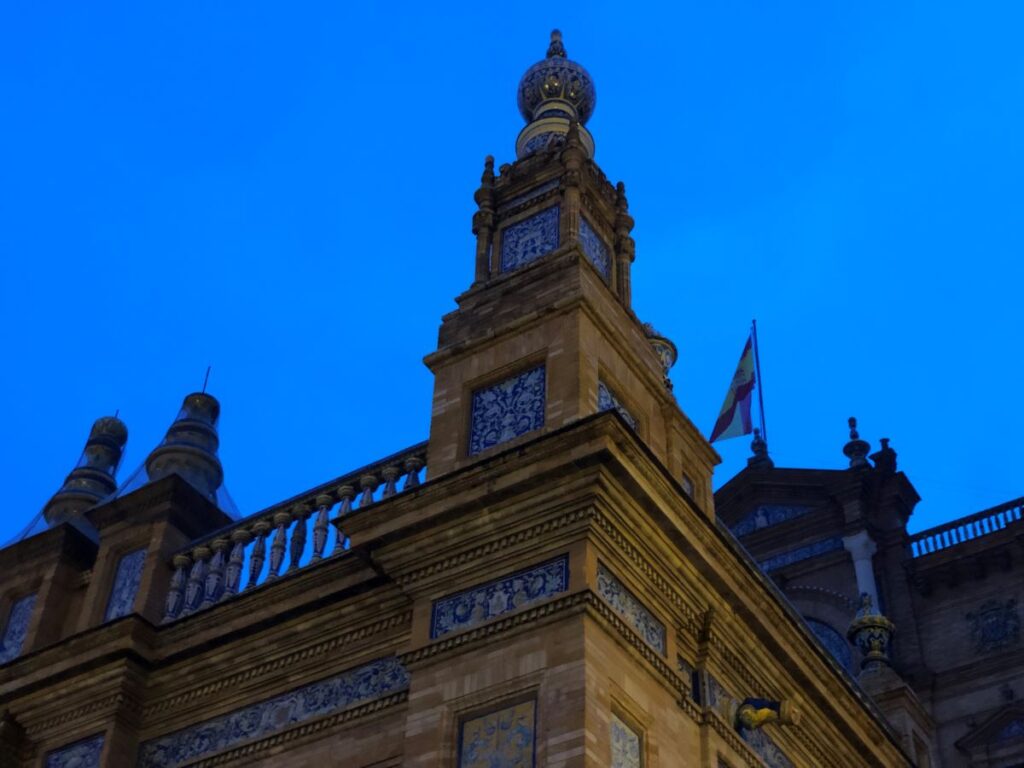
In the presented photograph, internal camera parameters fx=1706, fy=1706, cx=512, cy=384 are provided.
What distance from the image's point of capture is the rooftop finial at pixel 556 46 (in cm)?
1872

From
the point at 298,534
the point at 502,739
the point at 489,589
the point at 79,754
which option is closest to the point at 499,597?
the point at 489,589

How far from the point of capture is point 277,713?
47.5ft

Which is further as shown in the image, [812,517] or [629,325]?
[812,517]

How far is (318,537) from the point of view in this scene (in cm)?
1546

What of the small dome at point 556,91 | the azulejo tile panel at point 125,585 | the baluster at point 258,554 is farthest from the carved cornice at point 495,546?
the small dome at point 556,91

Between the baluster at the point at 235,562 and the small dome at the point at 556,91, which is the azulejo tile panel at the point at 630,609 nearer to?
the baluster at the point at 235,562

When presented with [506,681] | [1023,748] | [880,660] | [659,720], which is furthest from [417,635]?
[1023,748]

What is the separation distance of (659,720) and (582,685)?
1151 millimetres

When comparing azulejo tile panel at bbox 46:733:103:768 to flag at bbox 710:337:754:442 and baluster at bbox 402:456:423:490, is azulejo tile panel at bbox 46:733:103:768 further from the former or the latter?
flag at bbox 710:337:754:442

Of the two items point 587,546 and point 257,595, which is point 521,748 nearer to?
point 587,546

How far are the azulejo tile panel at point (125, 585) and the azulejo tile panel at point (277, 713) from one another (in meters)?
1.53

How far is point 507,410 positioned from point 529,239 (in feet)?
7.66

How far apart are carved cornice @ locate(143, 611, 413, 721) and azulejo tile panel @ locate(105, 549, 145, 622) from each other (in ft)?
3.72

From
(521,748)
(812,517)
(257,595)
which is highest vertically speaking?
(812,517)
